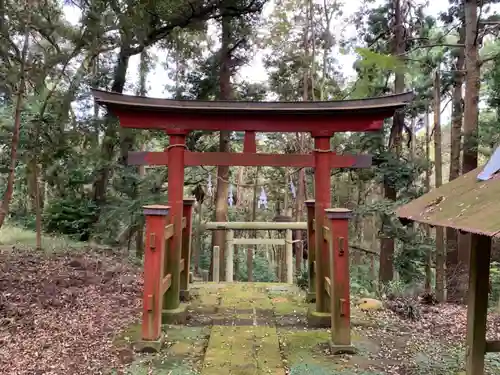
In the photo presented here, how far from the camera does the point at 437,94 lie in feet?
22.1

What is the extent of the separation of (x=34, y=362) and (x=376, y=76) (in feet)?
25.9

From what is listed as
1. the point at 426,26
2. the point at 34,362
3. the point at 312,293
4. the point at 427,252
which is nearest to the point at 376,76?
the point at 426,26

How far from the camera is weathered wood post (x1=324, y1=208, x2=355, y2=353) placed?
3518mm

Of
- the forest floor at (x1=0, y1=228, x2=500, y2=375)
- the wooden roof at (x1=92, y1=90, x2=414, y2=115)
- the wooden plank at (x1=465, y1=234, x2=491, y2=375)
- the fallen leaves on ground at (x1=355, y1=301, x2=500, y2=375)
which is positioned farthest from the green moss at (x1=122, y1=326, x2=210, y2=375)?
the wooden roof at (x1=92, y1=90, x2=414, y2=115)

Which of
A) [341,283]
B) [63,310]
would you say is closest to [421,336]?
[341,283]

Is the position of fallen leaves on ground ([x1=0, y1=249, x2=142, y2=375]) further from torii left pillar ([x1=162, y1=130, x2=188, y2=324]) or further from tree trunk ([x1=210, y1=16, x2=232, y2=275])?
tree trunk ([x1=210, y1=16, x2=232, y2=275])

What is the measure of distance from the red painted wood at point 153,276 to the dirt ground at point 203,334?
0.82 feet

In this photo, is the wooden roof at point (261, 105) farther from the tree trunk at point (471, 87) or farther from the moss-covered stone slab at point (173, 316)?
the tree trunk at point (471, 87)

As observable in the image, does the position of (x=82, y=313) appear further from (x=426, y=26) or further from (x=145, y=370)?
(x=426, y=26)

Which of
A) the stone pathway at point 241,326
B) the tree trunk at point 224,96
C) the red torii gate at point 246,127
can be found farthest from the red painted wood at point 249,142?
the tree trunk at point 224,96

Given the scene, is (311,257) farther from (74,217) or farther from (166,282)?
(74,217)

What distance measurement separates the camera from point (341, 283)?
11.6ft

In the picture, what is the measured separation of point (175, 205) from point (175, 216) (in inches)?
4.8

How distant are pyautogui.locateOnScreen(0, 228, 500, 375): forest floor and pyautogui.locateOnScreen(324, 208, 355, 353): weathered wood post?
19cm
